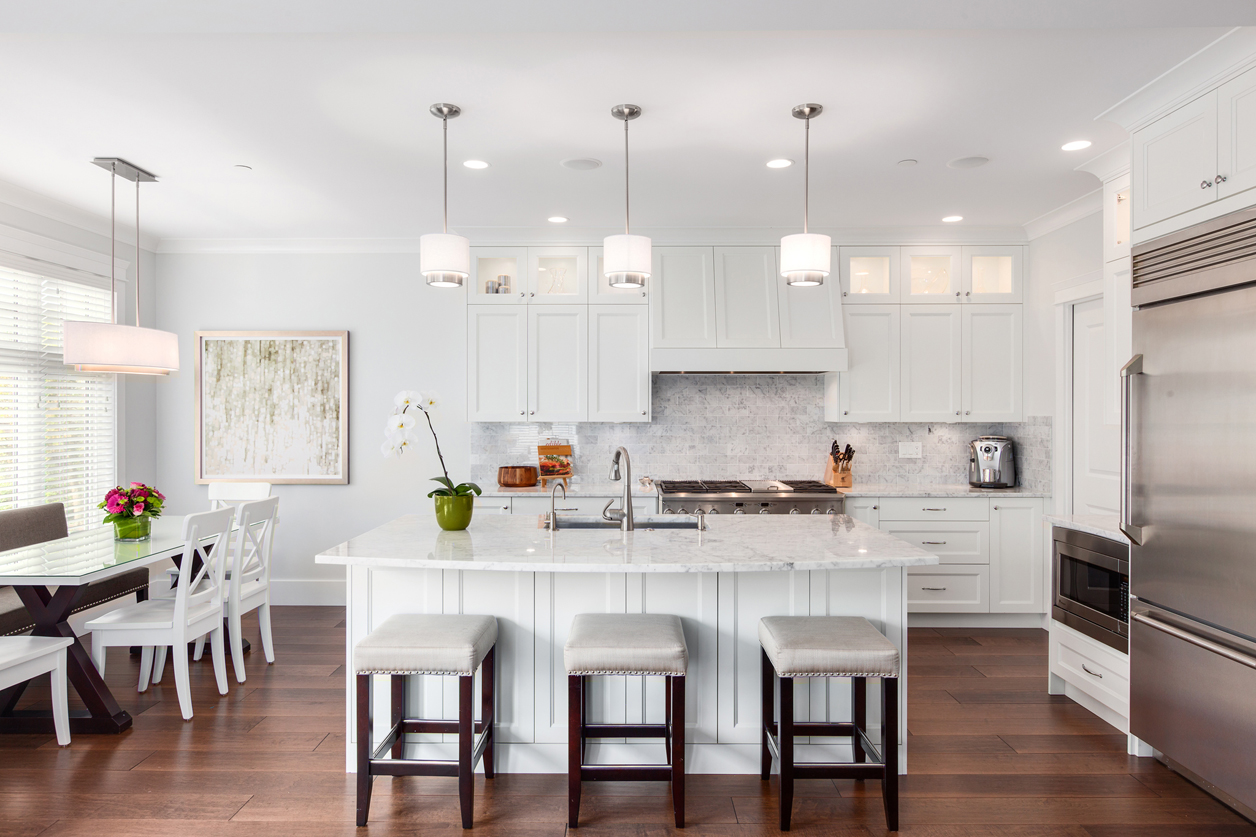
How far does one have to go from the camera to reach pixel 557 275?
4.94 metres

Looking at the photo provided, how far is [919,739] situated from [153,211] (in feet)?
16.3

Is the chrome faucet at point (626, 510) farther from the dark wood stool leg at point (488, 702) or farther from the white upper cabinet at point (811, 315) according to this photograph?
the white upper cabinet at point (811, 315)

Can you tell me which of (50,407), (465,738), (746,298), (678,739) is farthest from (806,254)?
(50,407)

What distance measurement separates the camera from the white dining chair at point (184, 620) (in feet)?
10.3

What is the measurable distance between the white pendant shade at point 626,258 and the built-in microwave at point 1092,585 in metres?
2.23

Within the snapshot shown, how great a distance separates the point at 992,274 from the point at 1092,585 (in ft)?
8.20

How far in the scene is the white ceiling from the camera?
238 cm

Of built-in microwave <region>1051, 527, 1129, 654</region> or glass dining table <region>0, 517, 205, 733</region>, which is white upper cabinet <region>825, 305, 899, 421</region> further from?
glass dining table <region>0, 517, 205, 733</region>

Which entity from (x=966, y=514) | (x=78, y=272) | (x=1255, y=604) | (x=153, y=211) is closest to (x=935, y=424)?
(x=966, y=514)

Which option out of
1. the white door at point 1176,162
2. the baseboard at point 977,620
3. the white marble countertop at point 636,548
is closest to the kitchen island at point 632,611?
the white marble countertop at point 636,548

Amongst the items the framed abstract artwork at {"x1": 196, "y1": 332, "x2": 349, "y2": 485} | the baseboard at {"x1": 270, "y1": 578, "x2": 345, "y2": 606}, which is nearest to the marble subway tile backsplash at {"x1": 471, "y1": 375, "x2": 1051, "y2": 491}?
Answer: the framed abstract artwork at {"x1": 196, "y1": 332, "x2": 349, "y2": 485}

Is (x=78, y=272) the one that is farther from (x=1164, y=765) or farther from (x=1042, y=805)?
(x=1164, y=765)

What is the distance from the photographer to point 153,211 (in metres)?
4.38

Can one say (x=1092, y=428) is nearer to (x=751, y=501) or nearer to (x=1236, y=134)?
(x=751, y=501)
